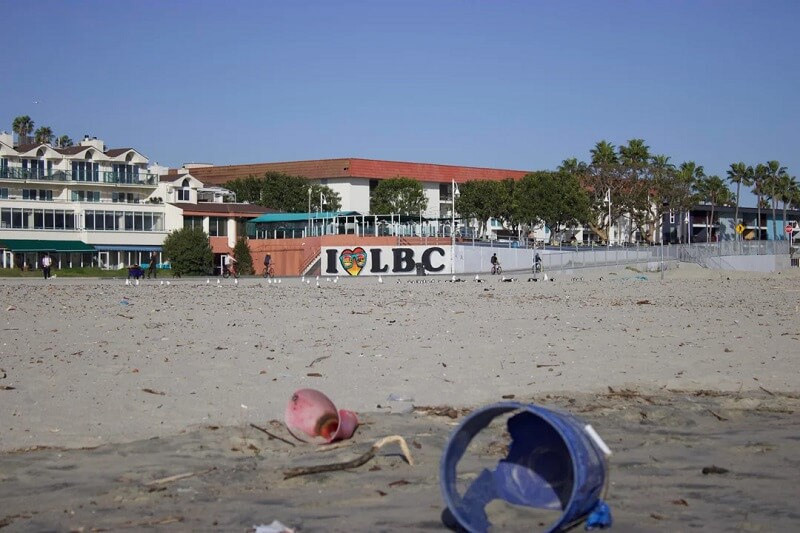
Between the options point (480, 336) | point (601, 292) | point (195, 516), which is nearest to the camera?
point (195, 516)

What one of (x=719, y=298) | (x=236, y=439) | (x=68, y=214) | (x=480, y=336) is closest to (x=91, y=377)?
(x=236, y=439)

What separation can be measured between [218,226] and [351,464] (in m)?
80.6

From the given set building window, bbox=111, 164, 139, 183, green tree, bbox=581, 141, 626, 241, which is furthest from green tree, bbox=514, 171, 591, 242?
building window, bbox=111, 164, 139, 183

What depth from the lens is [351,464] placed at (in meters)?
7.64

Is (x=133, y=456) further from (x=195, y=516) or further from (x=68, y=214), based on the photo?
(x=68, y=214)

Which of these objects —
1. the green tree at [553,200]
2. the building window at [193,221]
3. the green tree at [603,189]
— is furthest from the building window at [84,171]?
the green tree at [603,189]

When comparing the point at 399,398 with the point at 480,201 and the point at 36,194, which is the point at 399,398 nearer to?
the point at 36,194

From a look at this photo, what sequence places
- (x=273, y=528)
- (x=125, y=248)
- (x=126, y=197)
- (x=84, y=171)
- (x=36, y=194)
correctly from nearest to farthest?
(x=273, y=528) < (x=125, y=248) < (x=36, y=194) < (x=84, y=171) < (x=126, y=197)

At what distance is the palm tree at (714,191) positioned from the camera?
117 m

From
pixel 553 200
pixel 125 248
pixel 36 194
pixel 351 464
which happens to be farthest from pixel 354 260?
pixel 351 464

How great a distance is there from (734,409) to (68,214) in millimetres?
76447

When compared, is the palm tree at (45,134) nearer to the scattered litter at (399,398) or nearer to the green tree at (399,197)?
the green tree at (399,197)

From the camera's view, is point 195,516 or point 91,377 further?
point 91,377

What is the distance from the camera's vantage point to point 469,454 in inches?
326
